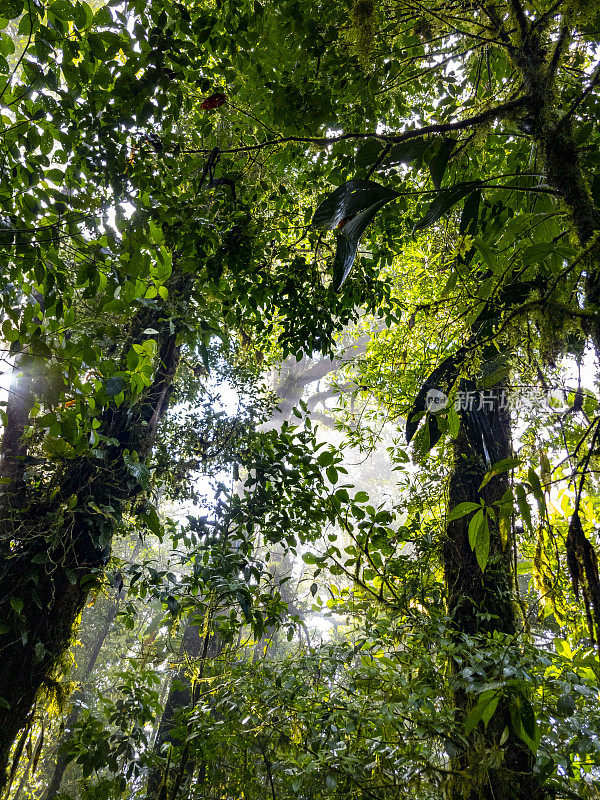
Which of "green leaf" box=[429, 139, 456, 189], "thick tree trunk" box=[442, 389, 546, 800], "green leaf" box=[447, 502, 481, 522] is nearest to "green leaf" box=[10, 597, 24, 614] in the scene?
"thick tree trunk" box=[442, 389, 546, 800]

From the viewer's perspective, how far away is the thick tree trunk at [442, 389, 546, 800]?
176 centimetres

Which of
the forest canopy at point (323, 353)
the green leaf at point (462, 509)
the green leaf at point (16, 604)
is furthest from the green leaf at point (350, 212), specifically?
the green leaf at point (16, 604)

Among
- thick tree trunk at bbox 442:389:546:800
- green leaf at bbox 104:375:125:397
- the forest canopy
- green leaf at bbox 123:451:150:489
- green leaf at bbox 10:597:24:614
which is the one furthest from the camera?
green leaf at bbox 123:451:150:489

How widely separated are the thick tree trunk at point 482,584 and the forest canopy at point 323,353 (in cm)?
2

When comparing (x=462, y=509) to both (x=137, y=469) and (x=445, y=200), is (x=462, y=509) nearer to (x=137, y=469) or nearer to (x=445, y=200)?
(x=445, y=200)

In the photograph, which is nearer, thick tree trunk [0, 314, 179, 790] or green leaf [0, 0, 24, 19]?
green leaf [0, 0, 24, 19]

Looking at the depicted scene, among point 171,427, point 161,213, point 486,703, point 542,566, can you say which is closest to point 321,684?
point 486,703

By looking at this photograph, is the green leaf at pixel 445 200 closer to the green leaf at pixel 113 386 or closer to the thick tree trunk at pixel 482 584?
the green leaf at pixel 113 386

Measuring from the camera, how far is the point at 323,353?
255 centimetres

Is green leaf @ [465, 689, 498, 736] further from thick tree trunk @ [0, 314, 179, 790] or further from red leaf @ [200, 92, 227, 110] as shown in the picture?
red leaf @ [200, 92, 227, 110]

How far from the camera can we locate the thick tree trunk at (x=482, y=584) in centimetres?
176

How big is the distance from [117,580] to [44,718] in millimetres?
695

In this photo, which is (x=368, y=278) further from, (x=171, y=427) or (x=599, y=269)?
(x=171, y=427)

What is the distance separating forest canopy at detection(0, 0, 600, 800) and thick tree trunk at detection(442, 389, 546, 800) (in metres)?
0.02
